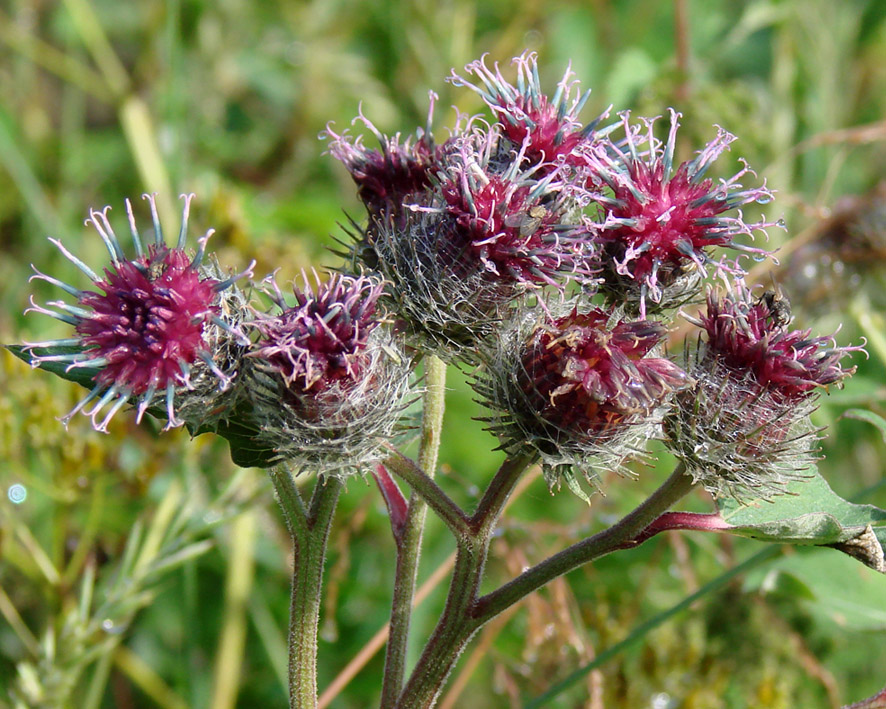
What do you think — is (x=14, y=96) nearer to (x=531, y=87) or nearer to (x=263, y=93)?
(x=263, y=93)

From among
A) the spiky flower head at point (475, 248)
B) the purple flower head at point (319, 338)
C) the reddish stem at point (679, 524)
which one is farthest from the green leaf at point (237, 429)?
the reddish stem at point (679, 524)

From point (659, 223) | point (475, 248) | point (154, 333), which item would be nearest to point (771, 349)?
point (659, 223)

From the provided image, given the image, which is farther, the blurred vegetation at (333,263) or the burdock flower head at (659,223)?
the blurred vegetation at (333,263)

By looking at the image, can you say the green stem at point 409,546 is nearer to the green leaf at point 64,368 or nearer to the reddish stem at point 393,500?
the reddish stem at point 393,500

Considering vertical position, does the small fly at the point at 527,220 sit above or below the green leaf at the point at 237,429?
above

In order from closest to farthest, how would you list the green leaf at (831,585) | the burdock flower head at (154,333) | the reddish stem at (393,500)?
the burdock flower head at (154,333)
the reddish stem at (393,500)
the green leaf at (831,585)

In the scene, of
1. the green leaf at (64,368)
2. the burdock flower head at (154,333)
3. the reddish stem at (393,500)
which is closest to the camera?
the burdock flower head at (154,333)

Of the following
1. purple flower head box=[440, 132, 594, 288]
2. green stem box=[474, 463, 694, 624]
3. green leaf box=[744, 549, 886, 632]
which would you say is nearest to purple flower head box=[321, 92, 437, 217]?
purple flower head box=[440, 132, 594, 288]

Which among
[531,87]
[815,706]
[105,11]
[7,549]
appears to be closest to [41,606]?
[7,549]
